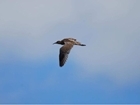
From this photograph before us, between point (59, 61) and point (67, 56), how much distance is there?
81 cm

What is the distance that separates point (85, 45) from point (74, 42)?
3.72 feet

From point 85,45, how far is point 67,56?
10.7 ft

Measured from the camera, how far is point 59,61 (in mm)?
57438

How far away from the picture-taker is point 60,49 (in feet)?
189

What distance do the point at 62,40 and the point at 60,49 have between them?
125 inches

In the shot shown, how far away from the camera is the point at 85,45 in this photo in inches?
2368

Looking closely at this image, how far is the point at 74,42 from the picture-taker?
196 ft

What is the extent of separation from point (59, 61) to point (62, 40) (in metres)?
3.75

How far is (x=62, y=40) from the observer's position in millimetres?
60688

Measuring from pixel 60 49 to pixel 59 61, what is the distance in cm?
104

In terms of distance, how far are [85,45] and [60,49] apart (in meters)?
3.37

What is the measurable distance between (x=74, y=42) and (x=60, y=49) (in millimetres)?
2447
